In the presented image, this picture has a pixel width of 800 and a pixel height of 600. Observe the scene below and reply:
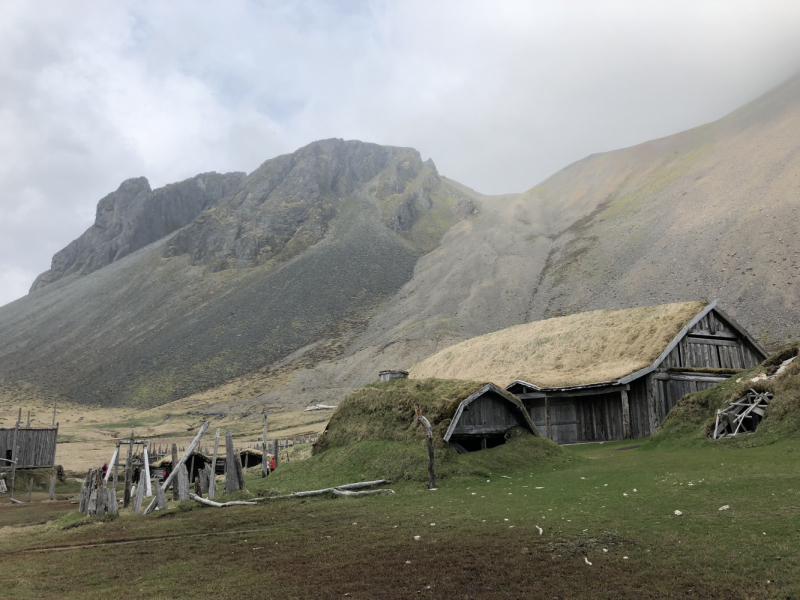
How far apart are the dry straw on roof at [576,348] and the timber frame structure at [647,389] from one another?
522mm

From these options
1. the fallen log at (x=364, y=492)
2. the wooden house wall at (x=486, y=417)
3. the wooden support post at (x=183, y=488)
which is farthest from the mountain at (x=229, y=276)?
the fallen log at (x=364, y=492)

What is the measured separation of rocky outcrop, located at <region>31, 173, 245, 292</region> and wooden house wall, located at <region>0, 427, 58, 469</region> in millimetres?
133810

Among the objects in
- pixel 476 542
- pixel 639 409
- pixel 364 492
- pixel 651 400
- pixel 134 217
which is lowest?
pixel 364 492

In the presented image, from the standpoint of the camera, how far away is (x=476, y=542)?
32.3 feet

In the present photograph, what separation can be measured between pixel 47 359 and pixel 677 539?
108m

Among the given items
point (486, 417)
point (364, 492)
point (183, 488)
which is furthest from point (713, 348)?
point (183, 488)

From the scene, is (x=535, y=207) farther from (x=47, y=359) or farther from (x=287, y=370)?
(x=47, y=359)

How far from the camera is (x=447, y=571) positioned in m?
8.29

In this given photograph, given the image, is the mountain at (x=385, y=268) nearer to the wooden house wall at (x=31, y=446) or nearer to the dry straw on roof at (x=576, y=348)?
the dry straw on roof at (x=576, y=348)

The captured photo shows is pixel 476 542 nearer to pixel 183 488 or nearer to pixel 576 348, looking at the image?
pixel 183 488

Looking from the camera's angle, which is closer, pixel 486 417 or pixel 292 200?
pixel 486 417

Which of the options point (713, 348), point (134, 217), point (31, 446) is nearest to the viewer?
point (713, 348)

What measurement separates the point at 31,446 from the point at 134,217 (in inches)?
5613

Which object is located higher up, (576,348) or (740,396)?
(576,348)
